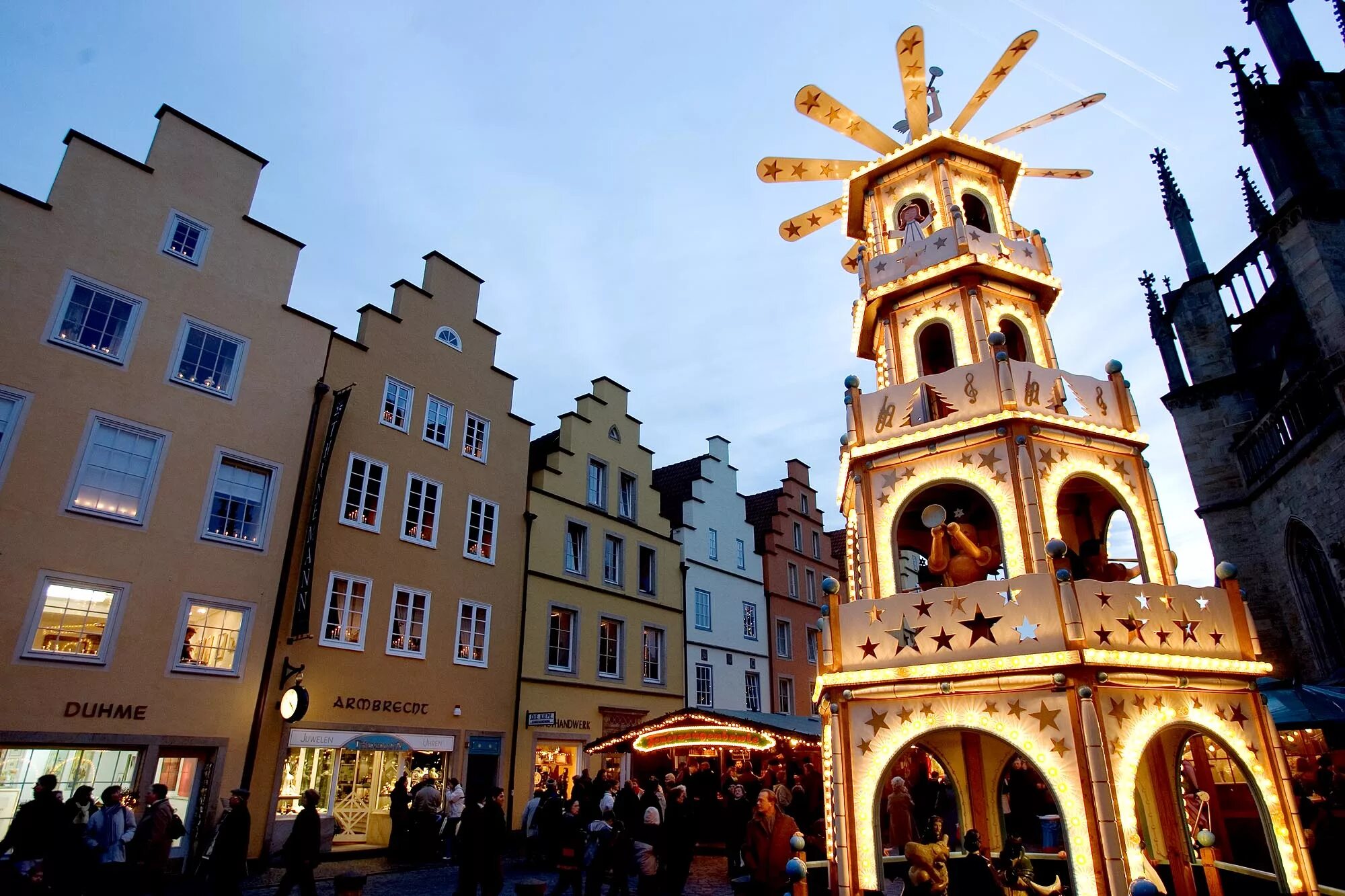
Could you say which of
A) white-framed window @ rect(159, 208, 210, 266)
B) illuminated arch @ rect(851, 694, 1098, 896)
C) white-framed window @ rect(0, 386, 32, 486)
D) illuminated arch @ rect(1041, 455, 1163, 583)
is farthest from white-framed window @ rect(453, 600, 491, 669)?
illuminated arch @ rect(1041, 455, 1163, 583)

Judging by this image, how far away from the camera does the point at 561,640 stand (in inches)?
936

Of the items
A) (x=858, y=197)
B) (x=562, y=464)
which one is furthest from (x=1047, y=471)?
(x=562, y=464)

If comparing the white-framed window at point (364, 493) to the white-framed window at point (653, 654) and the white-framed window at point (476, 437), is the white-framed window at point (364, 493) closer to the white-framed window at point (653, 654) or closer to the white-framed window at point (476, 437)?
the white-framed window at point (476, 437)

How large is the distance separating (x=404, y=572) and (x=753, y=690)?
1614 cm

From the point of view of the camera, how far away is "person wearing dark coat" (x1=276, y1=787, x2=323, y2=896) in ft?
34.1

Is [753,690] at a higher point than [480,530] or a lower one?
lower

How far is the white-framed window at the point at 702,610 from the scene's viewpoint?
29.0 meters

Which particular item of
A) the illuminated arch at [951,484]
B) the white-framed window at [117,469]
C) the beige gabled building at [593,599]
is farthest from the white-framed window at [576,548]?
the illuminated arch at [951,484]

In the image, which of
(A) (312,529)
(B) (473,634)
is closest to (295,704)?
(A) (312,529)

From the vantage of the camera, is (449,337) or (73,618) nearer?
(73,618)

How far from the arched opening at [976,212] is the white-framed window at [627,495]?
1633 cm

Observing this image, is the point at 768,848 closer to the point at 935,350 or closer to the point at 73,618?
the point at 935,350

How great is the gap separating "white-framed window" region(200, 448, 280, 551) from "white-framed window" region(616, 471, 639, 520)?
479 inches

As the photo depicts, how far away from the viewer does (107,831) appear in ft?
33.5
